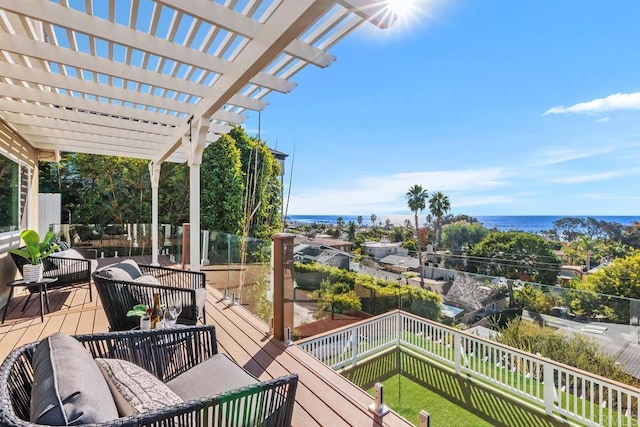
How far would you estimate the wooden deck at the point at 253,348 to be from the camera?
1.95 meters

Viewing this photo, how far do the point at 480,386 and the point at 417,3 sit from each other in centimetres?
283

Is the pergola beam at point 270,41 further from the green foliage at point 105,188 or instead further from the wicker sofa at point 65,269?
the green foliage at point 105,188

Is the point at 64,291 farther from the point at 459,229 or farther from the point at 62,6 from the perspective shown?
the point at 459,229

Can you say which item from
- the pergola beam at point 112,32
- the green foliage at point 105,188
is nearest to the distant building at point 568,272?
the green foliage at point 105,188

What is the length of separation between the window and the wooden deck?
1.12 metres

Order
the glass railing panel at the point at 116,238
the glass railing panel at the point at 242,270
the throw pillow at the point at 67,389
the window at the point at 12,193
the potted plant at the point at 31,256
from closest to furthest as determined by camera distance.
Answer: the throw pillow at the point at 67,389 → the potted plant at the point at 31,256 → the glass railing panel at the point at 242,270 → the window at the point at 12,193 → the glass railing panel at the point at 116,238

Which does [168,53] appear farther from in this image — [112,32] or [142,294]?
[142,294]

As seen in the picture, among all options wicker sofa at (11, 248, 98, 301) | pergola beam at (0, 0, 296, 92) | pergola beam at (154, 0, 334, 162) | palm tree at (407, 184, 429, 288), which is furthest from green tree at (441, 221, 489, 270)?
pergola beam at (0, 0, 296, 92)

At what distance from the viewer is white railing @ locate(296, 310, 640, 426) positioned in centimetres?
275

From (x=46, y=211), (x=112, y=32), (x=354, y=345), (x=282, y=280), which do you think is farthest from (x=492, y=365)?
(x=46, y=211)

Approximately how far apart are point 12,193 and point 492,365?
670cm

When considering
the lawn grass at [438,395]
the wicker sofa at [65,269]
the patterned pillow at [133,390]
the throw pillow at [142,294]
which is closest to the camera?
the patterned pillow at [133,390]

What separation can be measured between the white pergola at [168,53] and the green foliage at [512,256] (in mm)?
27459

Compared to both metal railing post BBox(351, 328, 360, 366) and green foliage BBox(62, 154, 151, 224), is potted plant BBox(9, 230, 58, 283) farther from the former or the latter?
green foliage BBox(62, 154, 151, 224)
